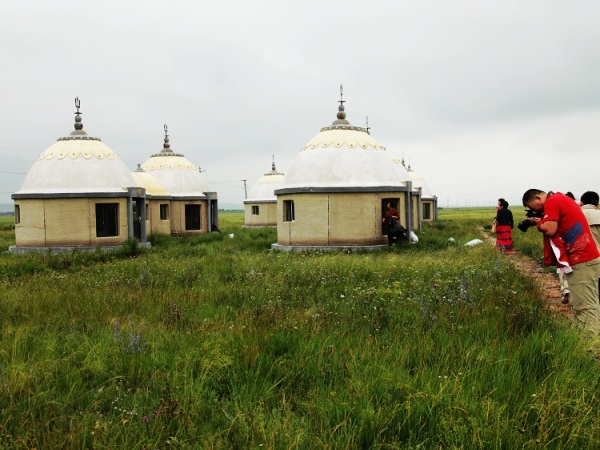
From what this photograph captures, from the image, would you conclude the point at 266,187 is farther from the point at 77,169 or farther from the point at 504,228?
the point at 504,228

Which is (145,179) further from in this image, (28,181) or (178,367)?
(178,367)

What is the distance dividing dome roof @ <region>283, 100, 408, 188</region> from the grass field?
9159mm

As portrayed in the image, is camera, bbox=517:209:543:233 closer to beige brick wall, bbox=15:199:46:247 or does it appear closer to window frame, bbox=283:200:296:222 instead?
window frame, bbox=283:200:296:222

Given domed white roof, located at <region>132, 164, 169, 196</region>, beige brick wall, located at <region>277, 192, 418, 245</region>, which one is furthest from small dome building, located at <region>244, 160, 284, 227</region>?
beige brick wall, located at <region>277, 192, 418, 245</region>

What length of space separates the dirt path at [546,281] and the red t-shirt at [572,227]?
152cm

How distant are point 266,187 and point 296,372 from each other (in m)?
31.9

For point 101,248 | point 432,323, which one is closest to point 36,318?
point 432,323

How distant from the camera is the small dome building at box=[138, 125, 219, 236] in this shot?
24.8 metres

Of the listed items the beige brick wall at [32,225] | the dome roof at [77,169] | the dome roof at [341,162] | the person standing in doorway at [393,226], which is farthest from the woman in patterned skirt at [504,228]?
the beige brick wall at [32,225]

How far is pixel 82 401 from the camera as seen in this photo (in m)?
4.25

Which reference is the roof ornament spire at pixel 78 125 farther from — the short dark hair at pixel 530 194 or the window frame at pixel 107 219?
the short dark hair at pixel 530 194

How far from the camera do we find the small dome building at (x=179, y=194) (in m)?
24.8

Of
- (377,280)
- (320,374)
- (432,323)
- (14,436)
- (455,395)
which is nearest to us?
(14,436)

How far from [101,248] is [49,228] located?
181 centimetres
